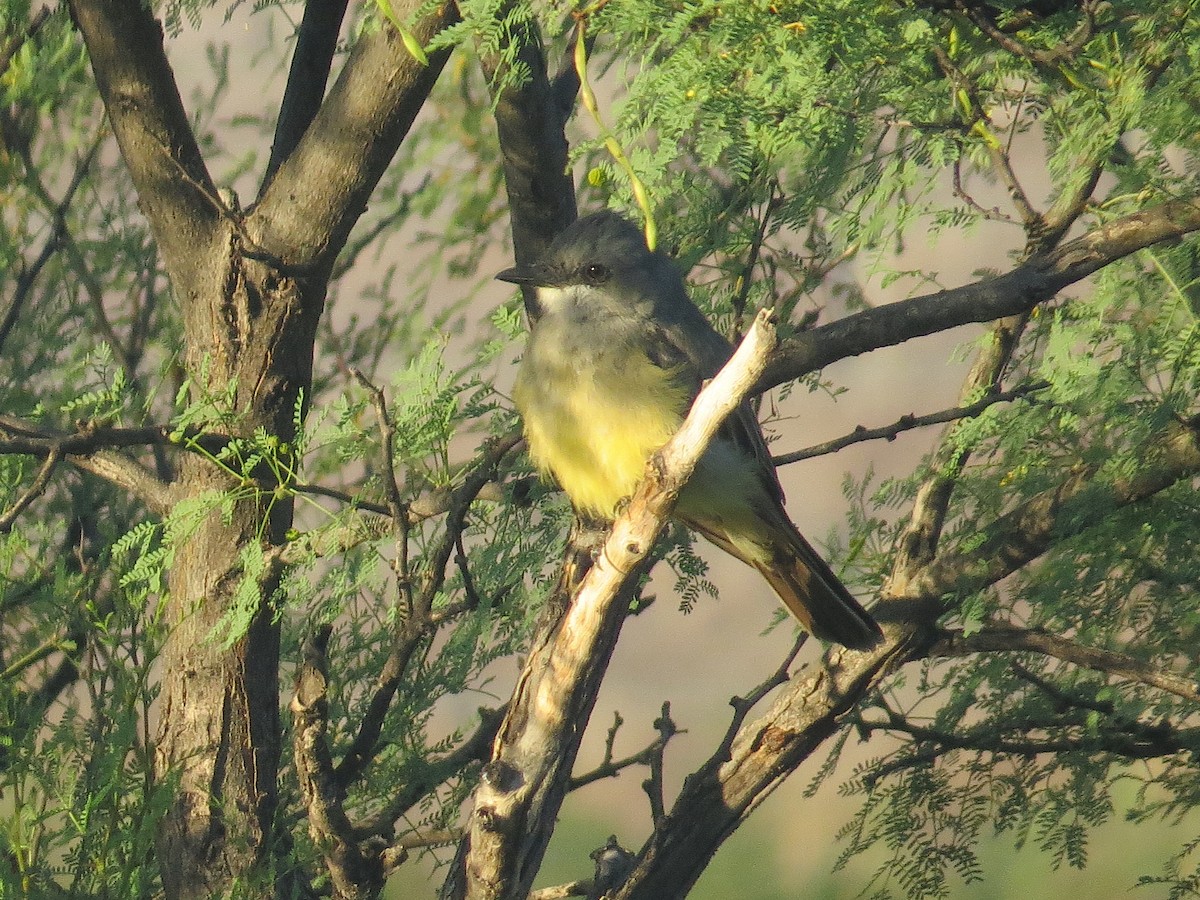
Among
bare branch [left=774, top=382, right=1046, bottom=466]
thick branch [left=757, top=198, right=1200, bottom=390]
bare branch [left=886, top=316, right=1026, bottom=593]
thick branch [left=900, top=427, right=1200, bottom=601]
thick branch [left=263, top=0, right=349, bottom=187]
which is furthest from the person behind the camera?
thick branch [left=263, top=0, right=349, bottom=187]

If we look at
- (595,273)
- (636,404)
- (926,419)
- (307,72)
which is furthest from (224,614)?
(926,419)

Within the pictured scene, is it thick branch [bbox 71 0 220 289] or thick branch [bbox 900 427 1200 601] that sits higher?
thick branch [bbox 71 0 220 289]

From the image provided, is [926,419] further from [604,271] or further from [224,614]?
[224,614]

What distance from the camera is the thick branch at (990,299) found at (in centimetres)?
359

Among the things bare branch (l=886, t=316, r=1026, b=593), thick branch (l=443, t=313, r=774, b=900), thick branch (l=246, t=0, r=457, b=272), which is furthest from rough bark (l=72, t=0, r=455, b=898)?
bare branch (l=886, t=316, r=1026, b=593)

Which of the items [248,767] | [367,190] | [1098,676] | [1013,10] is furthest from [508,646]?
[1013,10]

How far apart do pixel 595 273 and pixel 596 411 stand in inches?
20.1

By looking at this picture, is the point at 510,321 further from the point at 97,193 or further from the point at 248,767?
the point at 97,193

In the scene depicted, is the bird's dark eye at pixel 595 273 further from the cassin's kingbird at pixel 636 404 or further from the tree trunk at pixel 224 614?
the tree trunk at pixel 224 614

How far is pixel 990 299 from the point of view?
359 centimetres

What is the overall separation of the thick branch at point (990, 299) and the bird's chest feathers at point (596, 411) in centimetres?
54

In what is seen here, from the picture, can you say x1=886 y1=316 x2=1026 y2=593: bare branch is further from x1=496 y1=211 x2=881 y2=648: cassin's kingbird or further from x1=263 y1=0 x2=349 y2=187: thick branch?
x1=263 y1=0 x2=349 y2=187: thick branch

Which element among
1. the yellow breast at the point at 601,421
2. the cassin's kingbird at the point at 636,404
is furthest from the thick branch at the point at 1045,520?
the yellow breast at the point at 601,421

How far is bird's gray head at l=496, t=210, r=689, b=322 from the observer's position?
4516mm
